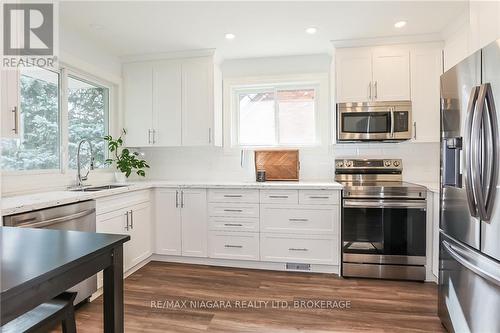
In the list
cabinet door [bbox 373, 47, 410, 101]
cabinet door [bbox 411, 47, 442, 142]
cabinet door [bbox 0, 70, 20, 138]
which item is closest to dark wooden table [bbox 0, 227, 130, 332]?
cabinet door [bbox 0, 70, 20, 138]

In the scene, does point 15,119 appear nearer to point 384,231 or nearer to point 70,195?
point 70,195

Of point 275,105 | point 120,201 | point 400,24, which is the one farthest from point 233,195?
point 400,24

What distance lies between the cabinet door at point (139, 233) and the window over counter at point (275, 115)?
1483 millimetres

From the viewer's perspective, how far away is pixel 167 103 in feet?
11.6

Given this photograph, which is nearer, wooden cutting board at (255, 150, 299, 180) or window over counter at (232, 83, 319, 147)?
wooden cutting board at (255, 150, 299, 180)

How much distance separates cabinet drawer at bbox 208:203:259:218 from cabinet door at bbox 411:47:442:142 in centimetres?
194

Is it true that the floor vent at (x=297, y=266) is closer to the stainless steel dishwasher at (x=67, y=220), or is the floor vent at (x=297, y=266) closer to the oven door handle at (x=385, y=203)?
the oven door handle at (x=385, y=203)

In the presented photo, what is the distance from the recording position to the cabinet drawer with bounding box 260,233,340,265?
9.60 ft

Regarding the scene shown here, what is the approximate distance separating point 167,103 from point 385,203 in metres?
2.78

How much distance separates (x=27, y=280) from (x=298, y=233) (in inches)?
100

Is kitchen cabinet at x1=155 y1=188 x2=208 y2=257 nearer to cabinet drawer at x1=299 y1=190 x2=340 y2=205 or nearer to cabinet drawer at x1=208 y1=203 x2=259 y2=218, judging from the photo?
cabinet drawer at x1=208 y1=203 x2=259 y2=218

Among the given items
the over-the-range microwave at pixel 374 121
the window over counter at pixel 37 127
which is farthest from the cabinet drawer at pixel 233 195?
the window over counter at pixel 37 127

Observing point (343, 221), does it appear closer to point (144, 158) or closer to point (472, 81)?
point (472, 81)

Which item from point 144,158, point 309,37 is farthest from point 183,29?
point 144,158
